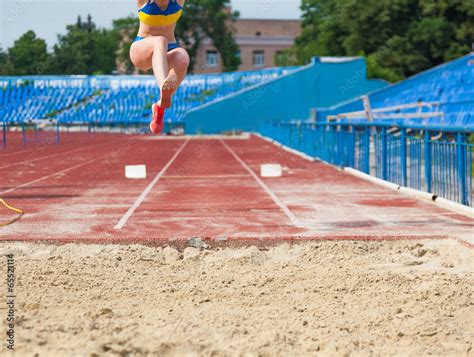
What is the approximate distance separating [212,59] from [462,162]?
94.5m

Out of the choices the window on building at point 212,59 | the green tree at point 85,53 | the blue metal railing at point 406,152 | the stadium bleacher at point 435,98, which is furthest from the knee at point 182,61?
the window on building at point 212,59

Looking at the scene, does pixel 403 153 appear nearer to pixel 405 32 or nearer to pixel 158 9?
pixel 158 9

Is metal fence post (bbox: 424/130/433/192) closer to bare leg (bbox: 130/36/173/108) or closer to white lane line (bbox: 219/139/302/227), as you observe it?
white lane line (bbox: 219/139/302/227)

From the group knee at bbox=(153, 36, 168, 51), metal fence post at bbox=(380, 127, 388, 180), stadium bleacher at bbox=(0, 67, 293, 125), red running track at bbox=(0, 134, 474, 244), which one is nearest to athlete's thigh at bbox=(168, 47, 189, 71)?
knee at bbox=(153, 36, 168, 51)

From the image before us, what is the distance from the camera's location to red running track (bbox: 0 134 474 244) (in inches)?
389

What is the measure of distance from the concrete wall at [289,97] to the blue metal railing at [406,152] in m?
28.0

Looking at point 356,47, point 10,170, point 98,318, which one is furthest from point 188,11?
point 98,318

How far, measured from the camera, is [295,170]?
71.5ft

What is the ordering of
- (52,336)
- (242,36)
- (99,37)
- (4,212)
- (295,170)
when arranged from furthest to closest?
(242,36) → (99,37) → (295,170) → (4,212) → (52,336)

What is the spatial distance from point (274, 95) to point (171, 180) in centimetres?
4063

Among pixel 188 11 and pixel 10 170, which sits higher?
pixel 188 11

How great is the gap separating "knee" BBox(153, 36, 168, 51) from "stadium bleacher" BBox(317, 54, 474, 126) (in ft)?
72.5

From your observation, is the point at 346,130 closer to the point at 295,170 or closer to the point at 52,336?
the point at 295,170

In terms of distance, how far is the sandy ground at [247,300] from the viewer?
514 cm
